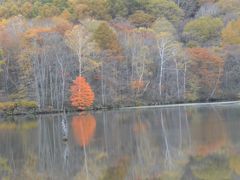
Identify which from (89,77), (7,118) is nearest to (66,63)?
(89,77)

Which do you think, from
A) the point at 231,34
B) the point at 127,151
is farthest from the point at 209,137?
the point at 231,34

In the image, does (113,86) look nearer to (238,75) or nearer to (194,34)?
(238,75)

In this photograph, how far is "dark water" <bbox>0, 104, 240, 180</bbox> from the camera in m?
22.0

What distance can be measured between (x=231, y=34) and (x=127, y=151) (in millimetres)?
60675

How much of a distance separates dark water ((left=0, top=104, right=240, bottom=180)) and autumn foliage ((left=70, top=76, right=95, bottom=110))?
19461mm

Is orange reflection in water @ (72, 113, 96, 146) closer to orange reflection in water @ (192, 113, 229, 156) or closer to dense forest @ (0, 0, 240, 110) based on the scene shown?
orange reflection in water @ (192, 113, 229, 156)

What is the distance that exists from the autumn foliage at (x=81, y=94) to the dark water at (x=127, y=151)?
63.8ft

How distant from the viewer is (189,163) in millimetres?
22969

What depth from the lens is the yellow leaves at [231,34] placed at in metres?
82.5

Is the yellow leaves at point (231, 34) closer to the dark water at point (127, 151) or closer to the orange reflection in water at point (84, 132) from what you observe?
the dark water at point (127, 151)

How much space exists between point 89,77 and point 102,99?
4013mm

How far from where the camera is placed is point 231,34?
84.4 metres

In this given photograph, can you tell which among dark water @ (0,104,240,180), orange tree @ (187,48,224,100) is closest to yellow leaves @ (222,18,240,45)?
orange tree @ (187,48,224,100)

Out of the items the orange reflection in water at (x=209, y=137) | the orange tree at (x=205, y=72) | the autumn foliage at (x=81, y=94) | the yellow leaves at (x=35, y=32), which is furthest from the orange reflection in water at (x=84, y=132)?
the orange tree at (x=205, y=72)
